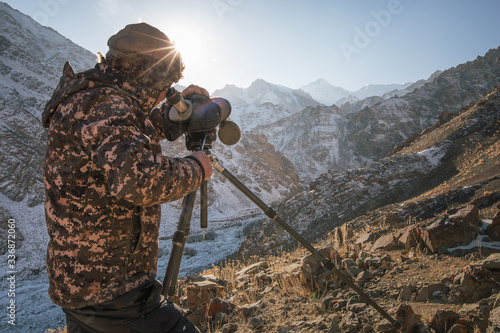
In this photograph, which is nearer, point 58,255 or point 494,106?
point 58,255

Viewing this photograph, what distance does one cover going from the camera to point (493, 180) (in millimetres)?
9164

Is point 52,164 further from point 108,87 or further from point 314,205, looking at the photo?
point 314,205

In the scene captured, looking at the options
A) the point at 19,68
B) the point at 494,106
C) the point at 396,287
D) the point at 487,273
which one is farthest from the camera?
the point at 19,68

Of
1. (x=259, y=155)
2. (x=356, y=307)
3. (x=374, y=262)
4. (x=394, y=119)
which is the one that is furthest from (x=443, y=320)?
(x=394, y=119)

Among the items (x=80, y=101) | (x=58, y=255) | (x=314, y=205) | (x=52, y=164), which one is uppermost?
(x=80, y=101)

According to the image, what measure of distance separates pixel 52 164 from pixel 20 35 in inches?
3607

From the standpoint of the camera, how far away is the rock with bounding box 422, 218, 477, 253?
10.3 ft

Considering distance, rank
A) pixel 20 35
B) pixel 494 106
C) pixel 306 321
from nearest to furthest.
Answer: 1. pixel 306 321
2. pixel 494 106
3. pixel 20 35

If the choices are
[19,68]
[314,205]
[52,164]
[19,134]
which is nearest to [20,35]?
[19,68]

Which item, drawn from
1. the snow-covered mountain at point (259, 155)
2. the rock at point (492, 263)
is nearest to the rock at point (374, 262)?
the rock at point (492, 263)

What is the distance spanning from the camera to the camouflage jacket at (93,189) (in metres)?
1.10

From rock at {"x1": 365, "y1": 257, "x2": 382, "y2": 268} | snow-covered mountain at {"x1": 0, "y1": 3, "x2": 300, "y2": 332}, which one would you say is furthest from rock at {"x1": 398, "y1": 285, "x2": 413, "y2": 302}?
snow-covered mountain at {"x1": 0, "y1": 3, "x2": 300, "y2": 332}

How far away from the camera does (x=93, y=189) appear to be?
3.88 ft

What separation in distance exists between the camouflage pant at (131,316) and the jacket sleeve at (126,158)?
47cm
